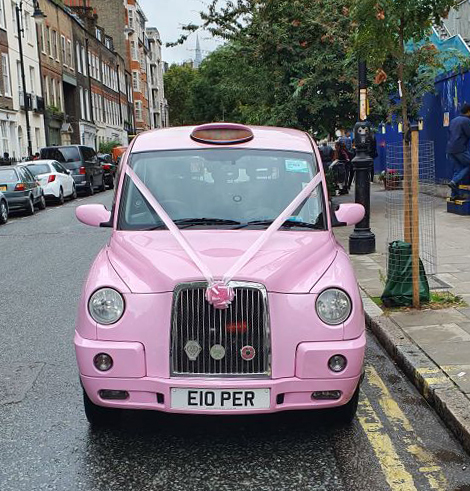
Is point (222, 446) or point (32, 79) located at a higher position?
point (32, 79)

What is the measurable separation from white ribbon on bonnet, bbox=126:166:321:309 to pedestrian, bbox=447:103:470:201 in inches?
424

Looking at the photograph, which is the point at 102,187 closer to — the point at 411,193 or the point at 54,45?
the point at 54,45

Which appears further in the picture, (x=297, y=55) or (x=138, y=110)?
(x=138, y=110)

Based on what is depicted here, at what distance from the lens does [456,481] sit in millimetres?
3703

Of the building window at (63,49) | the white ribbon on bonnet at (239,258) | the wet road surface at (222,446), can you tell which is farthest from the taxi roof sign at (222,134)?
the building window at (63,49)

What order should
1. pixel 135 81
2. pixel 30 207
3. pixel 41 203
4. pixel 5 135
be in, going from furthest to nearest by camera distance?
pixel 135 81 → pixel 5 135 → pixel 41 203 → pixel 30 207

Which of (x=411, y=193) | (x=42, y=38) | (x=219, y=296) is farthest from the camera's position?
(x=42, y=38)

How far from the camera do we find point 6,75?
38.4 metres

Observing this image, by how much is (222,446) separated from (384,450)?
37.4 inches

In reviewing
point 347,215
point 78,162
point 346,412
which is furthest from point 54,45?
point 346,412

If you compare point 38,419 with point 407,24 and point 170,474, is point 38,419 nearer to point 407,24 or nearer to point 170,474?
point 170,474

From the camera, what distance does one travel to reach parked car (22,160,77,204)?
2475 centimetres

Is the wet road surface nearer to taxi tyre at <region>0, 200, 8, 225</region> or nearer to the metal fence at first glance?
the metal fence

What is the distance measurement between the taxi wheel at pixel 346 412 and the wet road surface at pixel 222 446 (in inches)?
2.3
